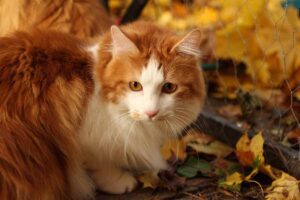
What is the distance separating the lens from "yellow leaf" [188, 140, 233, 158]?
2148 millimetres

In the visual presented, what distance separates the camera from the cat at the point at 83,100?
57.6 inches

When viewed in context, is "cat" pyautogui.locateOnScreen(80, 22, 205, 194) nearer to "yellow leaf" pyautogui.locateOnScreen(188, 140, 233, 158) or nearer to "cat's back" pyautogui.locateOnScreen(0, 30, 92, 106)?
"cat's back" pyautogui.locateOnScreen(0, 30, 92, 106)

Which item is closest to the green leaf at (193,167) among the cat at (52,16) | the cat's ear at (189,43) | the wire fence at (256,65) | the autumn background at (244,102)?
the autumn background at (244,102)

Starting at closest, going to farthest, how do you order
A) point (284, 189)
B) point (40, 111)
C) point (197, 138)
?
point (40, 111) → point (284, 189) → point (197, 138)

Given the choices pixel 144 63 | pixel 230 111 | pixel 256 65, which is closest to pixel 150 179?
pixel 144 63

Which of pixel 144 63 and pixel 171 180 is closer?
pixel 144 63

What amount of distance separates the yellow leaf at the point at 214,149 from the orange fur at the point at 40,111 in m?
0.74

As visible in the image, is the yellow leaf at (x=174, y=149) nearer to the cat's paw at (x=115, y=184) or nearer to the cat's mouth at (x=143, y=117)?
the cat's paw at (x=115, y=184)

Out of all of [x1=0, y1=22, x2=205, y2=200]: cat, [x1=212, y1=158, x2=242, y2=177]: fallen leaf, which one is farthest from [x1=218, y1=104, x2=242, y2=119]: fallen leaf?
[x1=0, y1=22, x2=205, y2=200]: cat

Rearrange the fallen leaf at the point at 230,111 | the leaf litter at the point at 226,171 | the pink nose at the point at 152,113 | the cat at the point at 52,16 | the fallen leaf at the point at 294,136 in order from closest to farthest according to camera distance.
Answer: the pink nose at the point at 152,113 → the leaf litter at the point at 226,171 → the cat at the point at 52,16 → the fallen leaf at the point at 294,136 → the fallen leaf at the point at 230,111

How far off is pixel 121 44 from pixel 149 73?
0.50ft

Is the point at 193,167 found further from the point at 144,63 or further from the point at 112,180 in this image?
the point at 144,63

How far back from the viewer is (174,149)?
2.10 meters

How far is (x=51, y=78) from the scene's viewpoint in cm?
156
